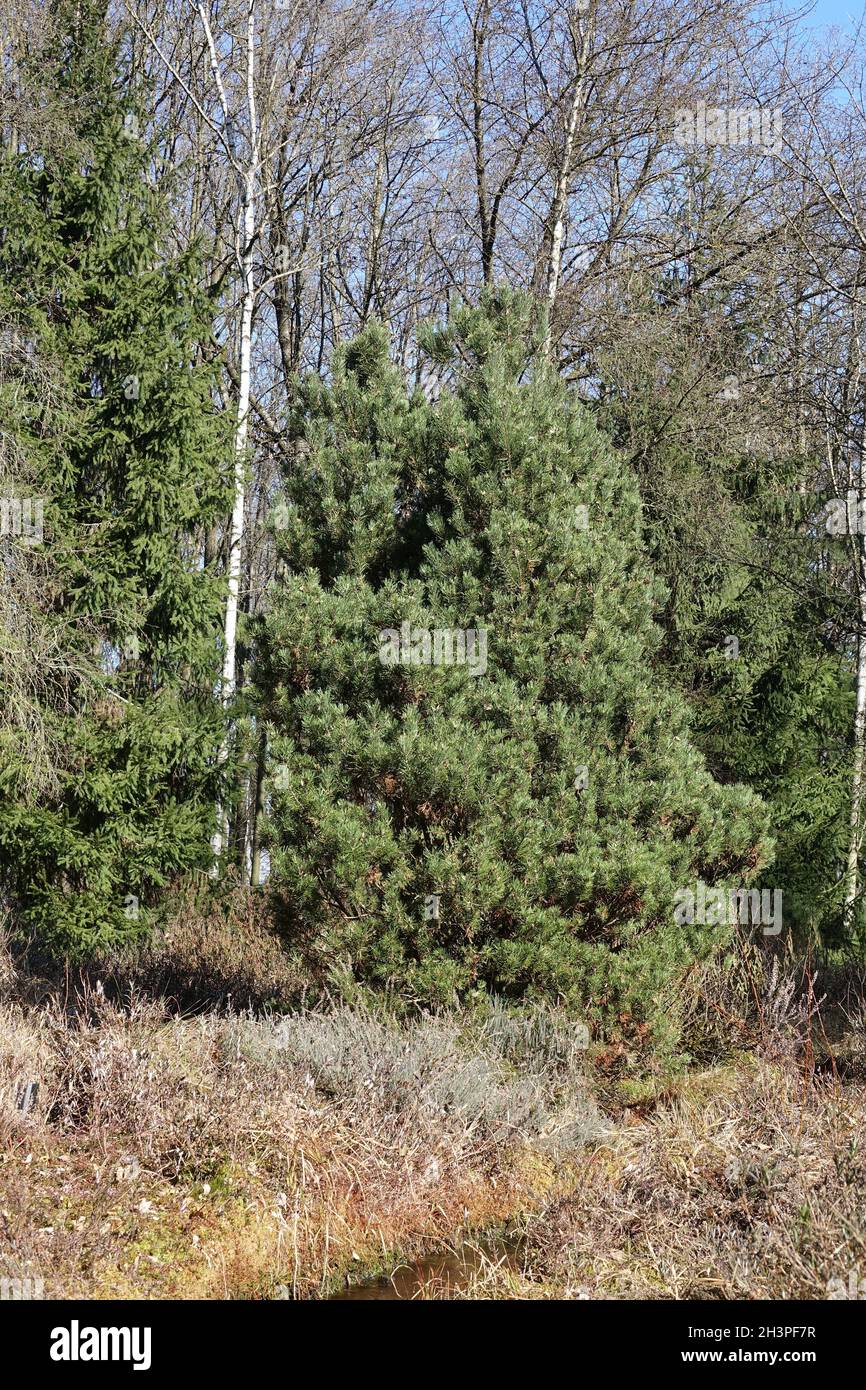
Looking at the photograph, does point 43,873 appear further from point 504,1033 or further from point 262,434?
point 262,434

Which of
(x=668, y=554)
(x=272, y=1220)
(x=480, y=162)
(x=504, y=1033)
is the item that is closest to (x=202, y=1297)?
(x=272, y=1220)

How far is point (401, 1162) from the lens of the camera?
6188 mm

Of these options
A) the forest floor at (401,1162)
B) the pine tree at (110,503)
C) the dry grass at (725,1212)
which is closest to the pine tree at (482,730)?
the forest floor at (401,1162)

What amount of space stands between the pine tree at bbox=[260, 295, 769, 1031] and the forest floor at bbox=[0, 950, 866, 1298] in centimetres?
58

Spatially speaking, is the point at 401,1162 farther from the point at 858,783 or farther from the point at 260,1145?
the point at 858,783

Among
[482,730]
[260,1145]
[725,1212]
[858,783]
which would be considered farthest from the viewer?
[858,783]

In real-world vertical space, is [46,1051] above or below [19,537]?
below

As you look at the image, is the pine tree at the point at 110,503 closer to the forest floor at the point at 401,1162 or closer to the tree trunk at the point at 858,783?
the forest floor at the point at 401,1162

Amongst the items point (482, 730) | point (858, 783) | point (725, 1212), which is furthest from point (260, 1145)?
point (858, 783)

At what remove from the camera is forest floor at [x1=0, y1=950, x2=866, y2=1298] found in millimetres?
5172

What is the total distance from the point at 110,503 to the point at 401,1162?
5.97 metres

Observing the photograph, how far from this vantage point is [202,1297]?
17.6 feet

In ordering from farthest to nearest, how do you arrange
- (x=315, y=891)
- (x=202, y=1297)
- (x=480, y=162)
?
1. (x=480, y=162)
2. (x=315, y=891)
3. (x=202, y=1297)

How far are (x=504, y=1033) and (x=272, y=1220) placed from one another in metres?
1.95
